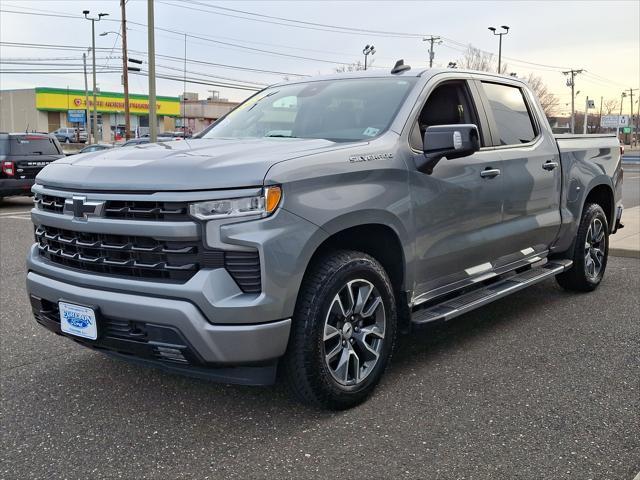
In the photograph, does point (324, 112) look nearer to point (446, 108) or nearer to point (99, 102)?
point (446, 108)

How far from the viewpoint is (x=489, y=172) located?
4.48 m

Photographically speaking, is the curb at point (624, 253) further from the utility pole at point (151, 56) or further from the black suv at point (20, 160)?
the utility pole at point (151, 56)

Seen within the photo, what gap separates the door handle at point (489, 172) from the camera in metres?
4.43

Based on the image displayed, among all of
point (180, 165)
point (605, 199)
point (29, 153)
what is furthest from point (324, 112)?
point (29, 153)

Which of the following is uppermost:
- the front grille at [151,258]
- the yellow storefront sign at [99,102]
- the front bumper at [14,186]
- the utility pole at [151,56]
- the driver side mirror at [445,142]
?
the yellow storefront sign at [99,102]

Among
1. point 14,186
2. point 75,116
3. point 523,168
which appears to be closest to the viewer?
point 523,168

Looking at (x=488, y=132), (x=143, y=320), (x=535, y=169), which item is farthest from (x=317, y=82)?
(x=143, y=320)

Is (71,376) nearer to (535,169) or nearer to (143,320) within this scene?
(143,320)

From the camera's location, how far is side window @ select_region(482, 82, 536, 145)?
194 inches

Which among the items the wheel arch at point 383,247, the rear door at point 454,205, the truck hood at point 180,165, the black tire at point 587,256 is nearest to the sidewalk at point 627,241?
the black tire at point 587,256

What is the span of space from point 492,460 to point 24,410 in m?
2.52

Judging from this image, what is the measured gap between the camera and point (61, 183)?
352cm

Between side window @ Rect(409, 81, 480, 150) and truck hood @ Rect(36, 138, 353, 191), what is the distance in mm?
811

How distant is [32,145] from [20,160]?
575mm
